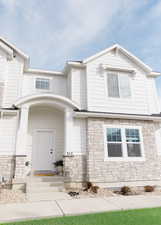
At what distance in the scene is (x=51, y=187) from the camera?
7.52 metres

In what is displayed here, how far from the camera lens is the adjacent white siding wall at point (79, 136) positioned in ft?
28.9

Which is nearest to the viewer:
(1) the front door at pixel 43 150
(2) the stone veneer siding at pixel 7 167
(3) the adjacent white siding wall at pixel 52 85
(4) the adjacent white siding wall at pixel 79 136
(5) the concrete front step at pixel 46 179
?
(2) the stone veneer siding at pixel 7 167

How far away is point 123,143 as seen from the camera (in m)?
9.20

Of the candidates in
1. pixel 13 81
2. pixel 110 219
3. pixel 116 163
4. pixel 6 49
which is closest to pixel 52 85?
pixel 13 81

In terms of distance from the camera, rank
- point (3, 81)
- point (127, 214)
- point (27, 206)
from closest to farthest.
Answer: point (127, 214) < point (27, 206) < point (3, 81)

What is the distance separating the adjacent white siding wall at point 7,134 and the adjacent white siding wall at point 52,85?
255cm

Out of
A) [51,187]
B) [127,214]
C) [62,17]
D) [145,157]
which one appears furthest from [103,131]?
[62,17]

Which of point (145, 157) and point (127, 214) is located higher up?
point (145, 157)

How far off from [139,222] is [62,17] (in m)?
10.1

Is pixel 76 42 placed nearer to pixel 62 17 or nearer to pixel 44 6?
pixel 62 17

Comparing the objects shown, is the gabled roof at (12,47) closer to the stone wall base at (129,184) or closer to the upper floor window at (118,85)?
the upper floor window at (118,85)

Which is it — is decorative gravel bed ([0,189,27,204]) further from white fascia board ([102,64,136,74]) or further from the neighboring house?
white fascia board ([102,64,136,74])

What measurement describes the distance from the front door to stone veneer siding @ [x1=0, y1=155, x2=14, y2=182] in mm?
1639

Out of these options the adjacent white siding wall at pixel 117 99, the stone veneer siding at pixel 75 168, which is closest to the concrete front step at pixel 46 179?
the stone veneer siding at pixel 75 168
